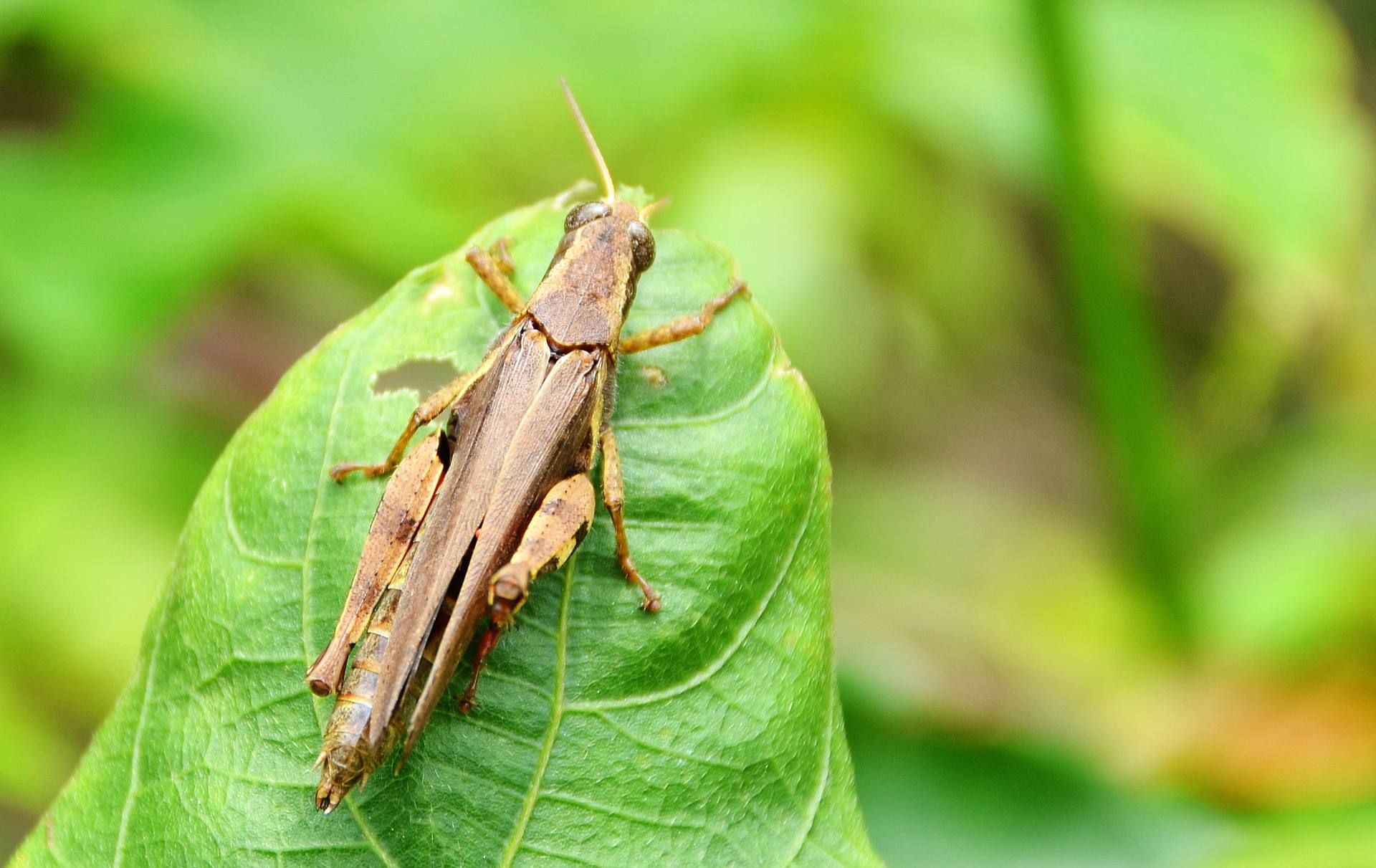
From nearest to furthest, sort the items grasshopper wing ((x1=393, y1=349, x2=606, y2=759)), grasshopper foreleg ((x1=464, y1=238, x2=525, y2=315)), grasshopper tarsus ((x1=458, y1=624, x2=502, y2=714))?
grasshopper tarsus ((x1=458, y1=624, x2=502, y2=714))
grasshopper wing ((x1=393, y1=349, x2=606, y2=759))
grasshopper foreleg ((x1=464, y1=238, x2=525, y2=315))

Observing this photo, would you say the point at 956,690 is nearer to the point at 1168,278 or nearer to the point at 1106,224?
the point at 1106,224

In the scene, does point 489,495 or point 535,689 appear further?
point 489,495

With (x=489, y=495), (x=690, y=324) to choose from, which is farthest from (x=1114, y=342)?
(x=489, y=495)

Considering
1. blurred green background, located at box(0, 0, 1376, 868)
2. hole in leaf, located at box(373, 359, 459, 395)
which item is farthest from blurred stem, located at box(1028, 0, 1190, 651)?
hole in leaf, located at box(373, 359, 459, 395)

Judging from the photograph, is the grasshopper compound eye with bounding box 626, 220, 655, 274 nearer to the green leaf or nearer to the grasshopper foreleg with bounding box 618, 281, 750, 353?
the grasshopper foreleg with bounding box 618, 281, 750, 353

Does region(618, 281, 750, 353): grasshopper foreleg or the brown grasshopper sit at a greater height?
region(618, 281, 750, 353): grasshopper foreleg

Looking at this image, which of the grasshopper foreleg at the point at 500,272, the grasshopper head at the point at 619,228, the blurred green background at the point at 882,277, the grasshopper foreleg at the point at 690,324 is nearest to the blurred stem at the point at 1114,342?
the blurred green background at the point at 882,277

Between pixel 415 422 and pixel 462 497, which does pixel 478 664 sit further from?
pixel 415 422
